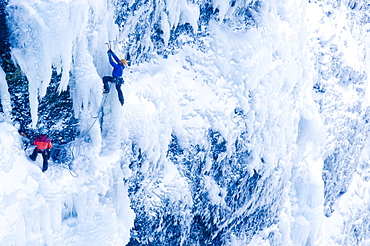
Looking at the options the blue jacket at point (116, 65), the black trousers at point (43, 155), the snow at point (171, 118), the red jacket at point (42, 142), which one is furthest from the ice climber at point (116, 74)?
the black trousers at point (43, 155)

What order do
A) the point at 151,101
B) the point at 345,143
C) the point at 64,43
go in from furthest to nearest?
the point at 345,143, the point at 151,101, the point at 64,43

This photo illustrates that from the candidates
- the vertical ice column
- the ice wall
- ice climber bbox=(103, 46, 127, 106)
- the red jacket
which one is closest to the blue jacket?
ice climber bbox=(103, 46, 127, 106)

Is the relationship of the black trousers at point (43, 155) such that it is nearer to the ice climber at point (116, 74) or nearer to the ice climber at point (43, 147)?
the ice climber at point (43, 147)

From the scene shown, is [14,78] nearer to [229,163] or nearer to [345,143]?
[229,163]

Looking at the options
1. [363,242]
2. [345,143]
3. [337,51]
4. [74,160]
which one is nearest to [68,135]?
[74,160]

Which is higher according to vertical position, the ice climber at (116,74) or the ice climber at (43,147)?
the ice climber at (116,74)

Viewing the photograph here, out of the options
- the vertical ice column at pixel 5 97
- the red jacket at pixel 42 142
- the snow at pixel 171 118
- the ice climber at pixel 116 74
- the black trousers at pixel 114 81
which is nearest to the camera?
the vertical ice column at pixel 5 97

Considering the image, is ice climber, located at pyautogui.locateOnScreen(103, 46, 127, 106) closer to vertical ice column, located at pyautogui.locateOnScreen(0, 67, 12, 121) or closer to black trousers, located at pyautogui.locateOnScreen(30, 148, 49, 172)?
black trousers, located at pyautogui.locateOnScreen(30, 148, 49, 172)

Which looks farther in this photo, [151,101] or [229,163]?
[229,163]
